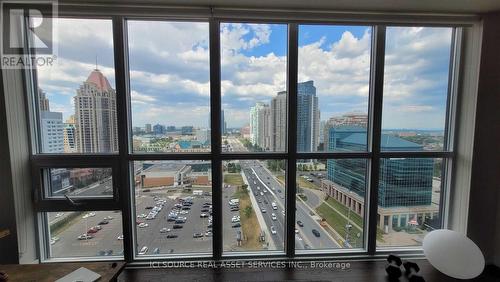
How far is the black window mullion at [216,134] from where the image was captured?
81.0 inches

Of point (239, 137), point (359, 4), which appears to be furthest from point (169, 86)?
point (359, 4)

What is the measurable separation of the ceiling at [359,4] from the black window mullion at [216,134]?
27cm

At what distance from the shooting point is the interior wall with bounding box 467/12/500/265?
2084 mm

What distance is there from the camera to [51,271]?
1464 millimetres

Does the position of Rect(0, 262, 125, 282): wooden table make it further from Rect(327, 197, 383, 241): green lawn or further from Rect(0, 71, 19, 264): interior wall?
Rect(327, 197, 383, 241): green lawn

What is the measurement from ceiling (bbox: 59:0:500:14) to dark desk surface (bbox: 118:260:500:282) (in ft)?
8.46

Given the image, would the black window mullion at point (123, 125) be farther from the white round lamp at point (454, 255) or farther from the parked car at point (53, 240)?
the white round lamp at point (454, 255)

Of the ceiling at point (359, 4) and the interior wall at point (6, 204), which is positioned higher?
the ceiling at point (359, 4)

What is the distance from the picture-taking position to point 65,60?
6.79ft

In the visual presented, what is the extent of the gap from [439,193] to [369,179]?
873 millimetres

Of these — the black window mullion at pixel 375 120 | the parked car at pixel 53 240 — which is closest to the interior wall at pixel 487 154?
the black window mullion at pixel 375 120

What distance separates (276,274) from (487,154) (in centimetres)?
249

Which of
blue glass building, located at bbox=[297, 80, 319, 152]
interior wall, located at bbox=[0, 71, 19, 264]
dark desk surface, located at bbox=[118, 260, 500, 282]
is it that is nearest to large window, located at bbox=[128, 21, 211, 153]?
blue glass building, located at bbox=[297, 80, 319, 152]

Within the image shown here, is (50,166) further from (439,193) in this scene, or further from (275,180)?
(439,193)
